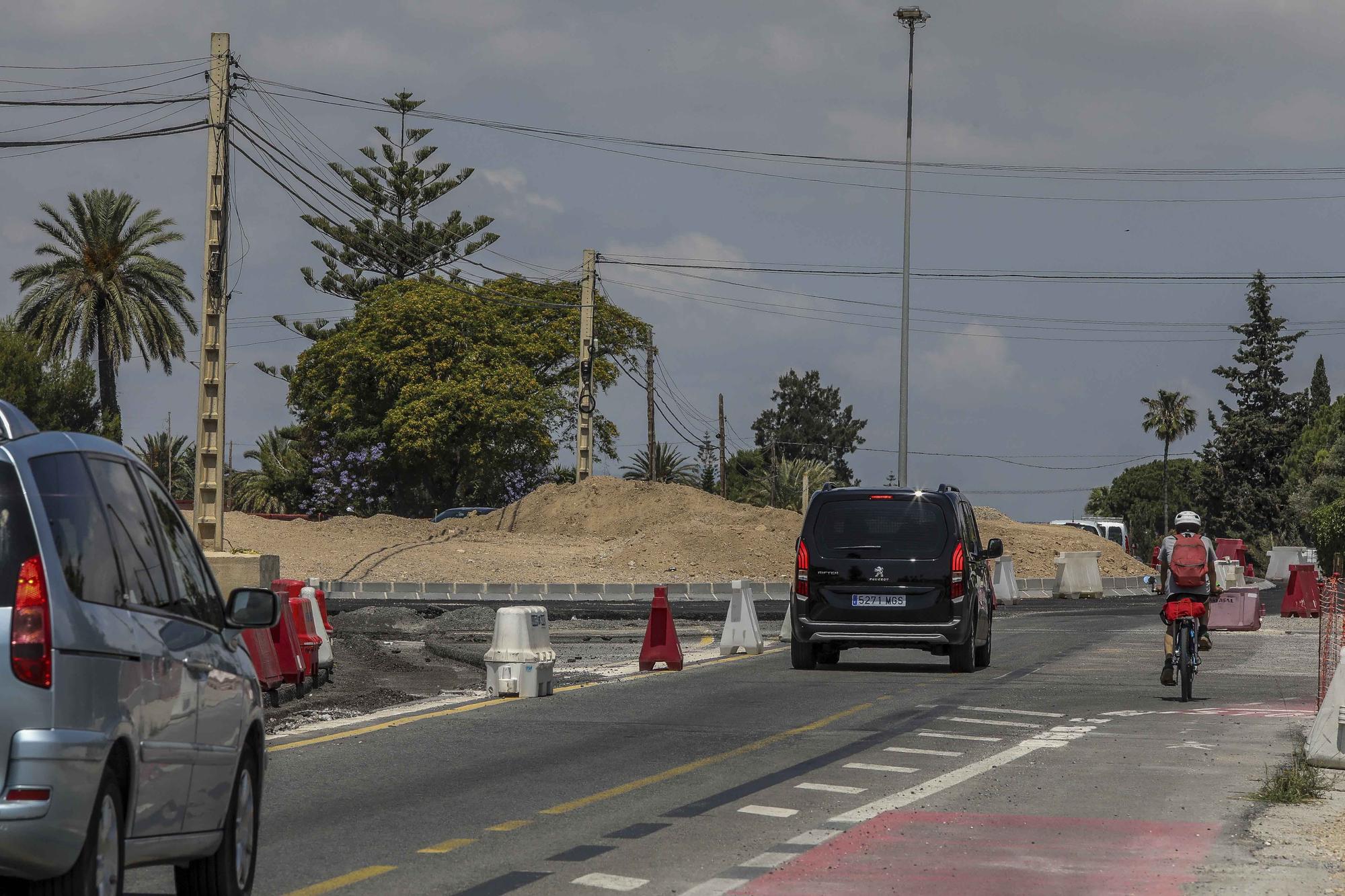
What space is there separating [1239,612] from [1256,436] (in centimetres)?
7792

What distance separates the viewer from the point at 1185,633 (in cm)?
1727

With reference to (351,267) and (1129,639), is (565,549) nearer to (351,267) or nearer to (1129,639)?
(1129,639)

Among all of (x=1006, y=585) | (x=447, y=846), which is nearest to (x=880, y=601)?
(x=447, y=846)

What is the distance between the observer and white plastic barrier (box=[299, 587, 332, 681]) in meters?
17.8

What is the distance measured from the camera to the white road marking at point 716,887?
297 inches

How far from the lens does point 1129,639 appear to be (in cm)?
2698

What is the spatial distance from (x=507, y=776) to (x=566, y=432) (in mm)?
69190

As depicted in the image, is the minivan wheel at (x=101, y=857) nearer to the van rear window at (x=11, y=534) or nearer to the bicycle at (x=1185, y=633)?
the van rear window at (x=11, y=534)

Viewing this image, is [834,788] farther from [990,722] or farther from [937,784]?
[990,722]

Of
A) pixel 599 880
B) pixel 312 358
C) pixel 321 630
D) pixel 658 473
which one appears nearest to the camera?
pixel 599 880

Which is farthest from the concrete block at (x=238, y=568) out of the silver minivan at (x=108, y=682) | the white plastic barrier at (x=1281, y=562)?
the white plastic barrier at (x=1281, y=562)

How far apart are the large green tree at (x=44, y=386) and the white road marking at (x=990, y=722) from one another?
6227 centimetres

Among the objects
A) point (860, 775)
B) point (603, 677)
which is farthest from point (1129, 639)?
point (860, 775)

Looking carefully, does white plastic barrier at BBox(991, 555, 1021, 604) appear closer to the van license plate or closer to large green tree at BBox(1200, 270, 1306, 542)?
the van license plate
